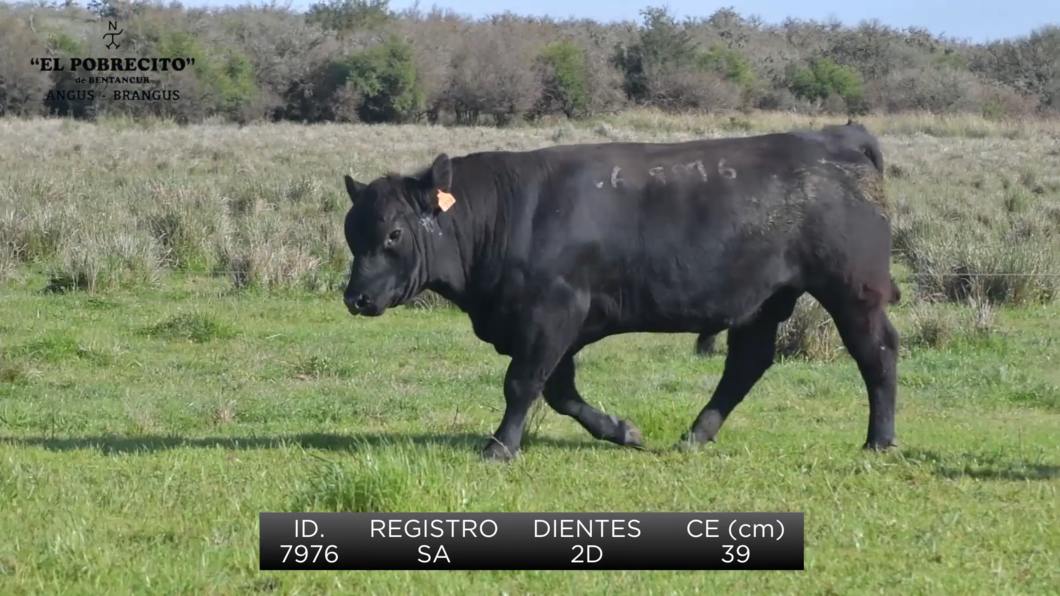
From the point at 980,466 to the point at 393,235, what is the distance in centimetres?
364

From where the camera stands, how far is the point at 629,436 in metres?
9.02

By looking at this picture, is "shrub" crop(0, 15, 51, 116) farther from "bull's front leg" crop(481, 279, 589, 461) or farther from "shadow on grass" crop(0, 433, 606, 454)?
"bull's front leg" crop(481, 279, 589, 461)

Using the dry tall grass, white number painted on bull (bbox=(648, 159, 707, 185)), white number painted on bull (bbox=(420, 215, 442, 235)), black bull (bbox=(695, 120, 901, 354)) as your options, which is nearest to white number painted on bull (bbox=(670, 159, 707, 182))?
white number painted on bull (bbox=(648, 159, 707, 185))

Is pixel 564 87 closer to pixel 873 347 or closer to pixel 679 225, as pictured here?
pixel 873 347

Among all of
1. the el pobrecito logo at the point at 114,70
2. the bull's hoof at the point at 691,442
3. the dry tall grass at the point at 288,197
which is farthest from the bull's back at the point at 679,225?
the el pobrecito logo at the point at 114,70

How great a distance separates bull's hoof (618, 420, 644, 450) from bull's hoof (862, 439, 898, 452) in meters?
1.39

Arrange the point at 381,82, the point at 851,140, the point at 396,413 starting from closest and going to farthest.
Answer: the point at 851,140, the point at 396,413, the point at 381,82

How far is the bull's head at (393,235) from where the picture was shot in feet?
27.9

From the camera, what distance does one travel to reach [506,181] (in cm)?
882

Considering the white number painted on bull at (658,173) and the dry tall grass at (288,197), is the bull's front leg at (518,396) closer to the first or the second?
the white number painted on bull at (658,173)

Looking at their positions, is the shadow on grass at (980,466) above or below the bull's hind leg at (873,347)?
below

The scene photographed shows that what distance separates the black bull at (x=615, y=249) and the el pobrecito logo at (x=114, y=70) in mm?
37307

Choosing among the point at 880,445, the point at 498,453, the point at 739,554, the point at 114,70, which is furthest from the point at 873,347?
the point at 114,70

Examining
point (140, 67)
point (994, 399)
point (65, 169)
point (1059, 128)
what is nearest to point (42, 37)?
point (140, 67)
